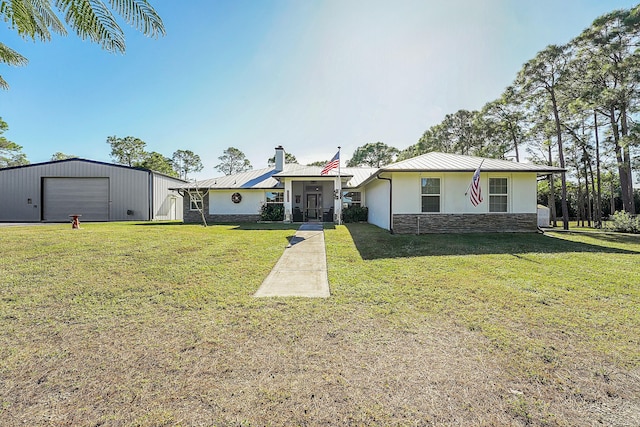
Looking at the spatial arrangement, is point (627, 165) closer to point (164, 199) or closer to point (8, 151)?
point (164, 199)

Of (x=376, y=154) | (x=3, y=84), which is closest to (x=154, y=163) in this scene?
(x=376, y=154)

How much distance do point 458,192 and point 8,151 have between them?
4667cm

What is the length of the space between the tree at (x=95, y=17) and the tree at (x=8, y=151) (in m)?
36.1

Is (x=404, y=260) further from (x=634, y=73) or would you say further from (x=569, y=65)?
(x=569, y=65)

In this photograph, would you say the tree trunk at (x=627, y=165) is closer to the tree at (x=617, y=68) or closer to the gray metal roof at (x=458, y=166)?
the tree at (x=617, y=68)

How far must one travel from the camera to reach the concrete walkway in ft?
14.8

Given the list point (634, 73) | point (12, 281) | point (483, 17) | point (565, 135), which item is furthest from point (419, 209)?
point (565, 135)

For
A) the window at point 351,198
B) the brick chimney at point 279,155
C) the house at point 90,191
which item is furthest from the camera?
the house at point 90,191

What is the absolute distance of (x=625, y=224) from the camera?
1374 centimetres

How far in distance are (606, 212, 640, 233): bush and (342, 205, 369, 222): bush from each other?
1297cm

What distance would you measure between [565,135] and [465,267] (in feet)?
77.0

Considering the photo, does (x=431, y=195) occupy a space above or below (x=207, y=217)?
above

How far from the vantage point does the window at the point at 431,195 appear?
1141 centimetres

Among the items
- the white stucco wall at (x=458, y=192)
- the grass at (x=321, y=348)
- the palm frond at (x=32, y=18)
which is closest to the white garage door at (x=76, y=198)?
the palm frond at (x=32, y=18)
